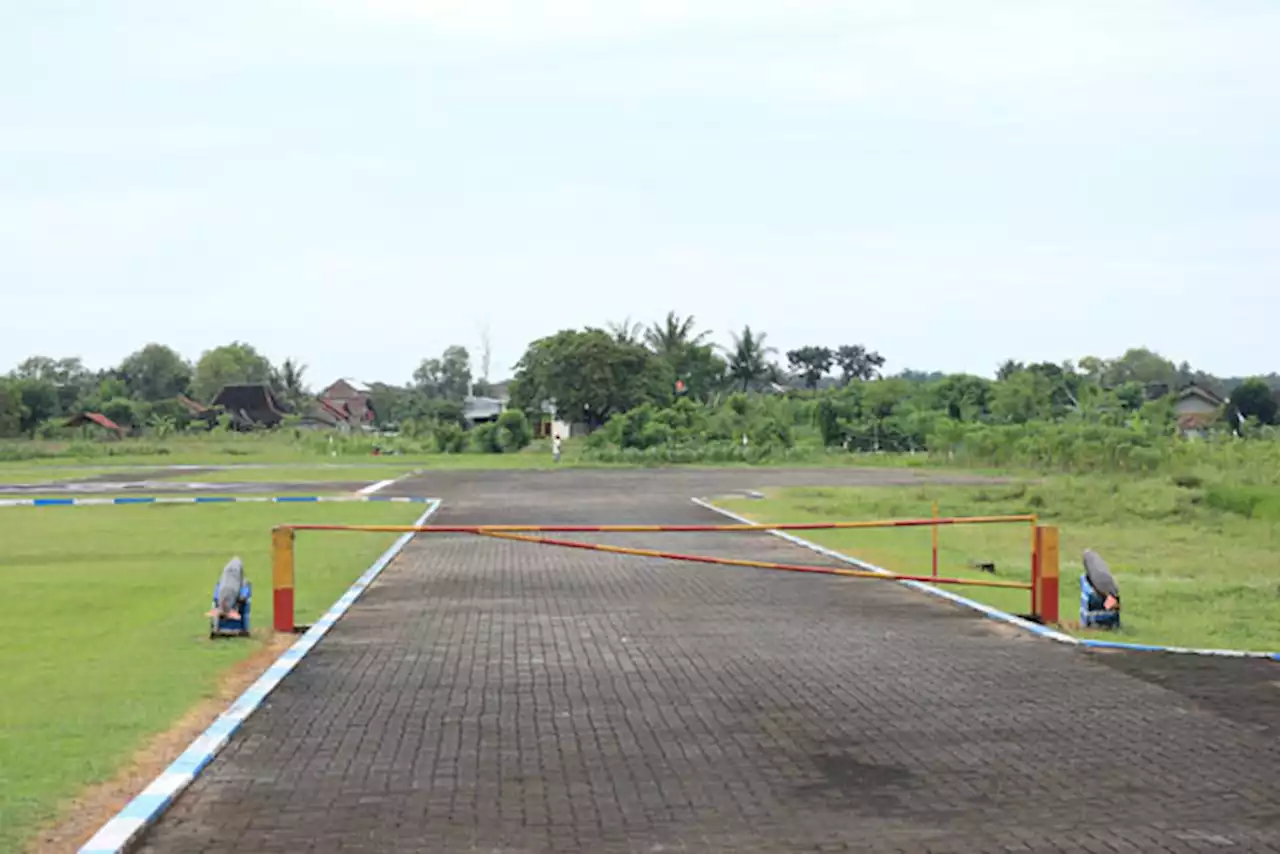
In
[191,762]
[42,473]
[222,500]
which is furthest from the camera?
[42,473]

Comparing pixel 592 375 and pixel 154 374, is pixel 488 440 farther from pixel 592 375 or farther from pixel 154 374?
pixel 154 374

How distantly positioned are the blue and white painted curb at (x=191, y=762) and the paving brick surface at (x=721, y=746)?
0.28 ft

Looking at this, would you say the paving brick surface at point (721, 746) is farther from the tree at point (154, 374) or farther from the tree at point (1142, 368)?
the tree at point (154, 374)

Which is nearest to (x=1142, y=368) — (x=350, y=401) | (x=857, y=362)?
(x=857, y=362)

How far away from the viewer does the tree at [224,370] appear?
12269 cm

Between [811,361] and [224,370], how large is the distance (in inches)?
2125

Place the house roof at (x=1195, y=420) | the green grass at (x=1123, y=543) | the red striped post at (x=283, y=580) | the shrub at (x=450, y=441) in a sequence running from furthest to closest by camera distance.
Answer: the house roof at (x=1195, y=420), the shrub at (x=450, y=441), the green grass at (x=1123, y=543), the red striped post at (x=283, y=580)

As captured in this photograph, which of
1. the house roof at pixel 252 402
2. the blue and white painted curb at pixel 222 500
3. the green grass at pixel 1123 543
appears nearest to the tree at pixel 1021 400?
the green grass at pixel 1123 543

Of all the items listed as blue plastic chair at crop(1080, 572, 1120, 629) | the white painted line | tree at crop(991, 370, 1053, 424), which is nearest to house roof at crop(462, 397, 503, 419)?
tree at crop(991, 370, 1053, 424)

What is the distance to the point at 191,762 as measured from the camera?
6.79m

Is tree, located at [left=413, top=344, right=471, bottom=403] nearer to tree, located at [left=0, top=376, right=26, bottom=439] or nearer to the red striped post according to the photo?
tree, located at [left=0, top=376, right=26, bottom=439]

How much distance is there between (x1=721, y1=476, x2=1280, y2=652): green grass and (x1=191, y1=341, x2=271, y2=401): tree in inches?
3829

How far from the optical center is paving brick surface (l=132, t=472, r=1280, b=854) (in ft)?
18.7

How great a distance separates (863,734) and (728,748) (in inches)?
33.8
